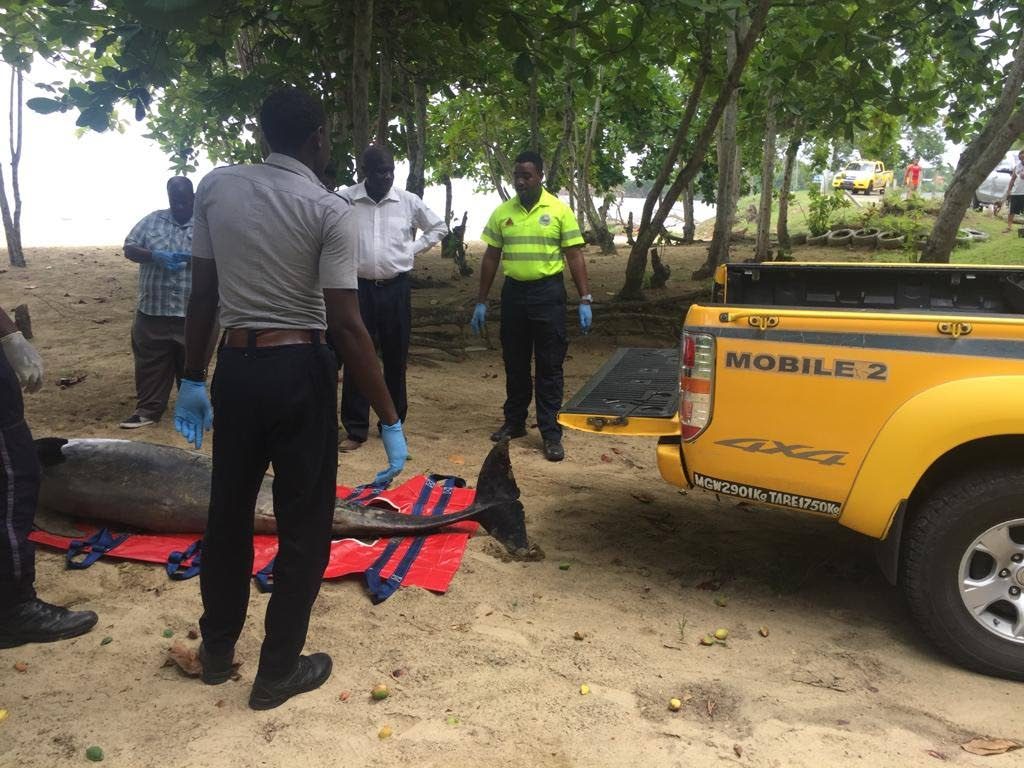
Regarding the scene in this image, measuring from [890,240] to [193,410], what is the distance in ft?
53.0

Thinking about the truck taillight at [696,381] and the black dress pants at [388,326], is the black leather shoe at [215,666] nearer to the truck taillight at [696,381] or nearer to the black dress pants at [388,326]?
the truck taillight at [696,381]

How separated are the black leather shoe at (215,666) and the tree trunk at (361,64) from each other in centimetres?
495

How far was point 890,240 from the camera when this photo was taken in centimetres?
1641

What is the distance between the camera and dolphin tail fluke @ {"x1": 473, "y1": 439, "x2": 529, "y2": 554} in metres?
4.14

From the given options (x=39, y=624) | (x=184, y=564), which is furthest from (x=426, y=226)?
(x=39, y=624)

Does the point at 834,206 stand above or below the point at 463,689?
above

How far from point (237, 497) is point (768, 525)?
300 cm

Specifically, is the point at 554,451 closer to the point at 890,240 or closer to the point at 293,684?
the point at 293,684

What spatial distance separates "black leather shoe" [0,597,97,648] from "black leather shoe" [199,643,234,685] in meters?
0.69

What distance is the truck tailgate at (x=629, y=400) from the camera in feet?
11.6

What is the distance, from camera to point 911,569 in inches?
121

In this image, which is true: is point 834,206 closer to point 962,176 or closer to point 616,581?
point 962,176

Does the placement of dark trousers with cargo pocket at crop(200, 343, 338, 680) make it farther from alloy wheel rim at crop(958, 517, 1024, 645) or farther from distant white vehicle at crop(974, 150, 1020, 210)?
distant white vehicle at crop(974, 150, 1020, 210)

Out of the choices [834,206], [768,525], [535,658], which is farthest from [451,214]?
[535,658]
